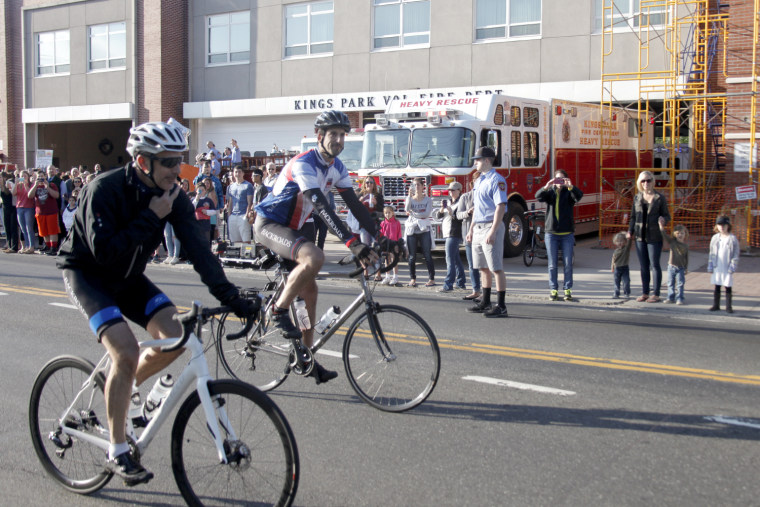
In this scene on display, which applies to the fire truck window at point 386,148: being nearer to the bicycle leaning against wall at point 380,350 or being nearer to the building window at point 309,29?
the bicycle leaning against wall at point 380,350

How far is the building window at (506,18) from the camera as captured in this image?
23.4m

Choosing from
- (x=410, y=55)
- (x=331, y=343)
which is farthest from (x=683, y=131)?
(x=331, y=343)

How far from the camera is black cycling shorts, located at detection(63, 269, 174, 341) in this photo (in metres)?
3.90

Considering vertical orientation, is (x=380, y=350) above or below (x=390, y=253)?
below

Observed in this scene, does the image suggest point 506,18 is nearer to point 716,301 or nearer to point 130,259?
point 716,301

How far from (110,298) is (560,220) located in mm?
8032

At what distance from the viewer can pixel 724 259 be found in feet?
33.8

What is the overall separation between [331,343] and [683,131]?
22.5 meters

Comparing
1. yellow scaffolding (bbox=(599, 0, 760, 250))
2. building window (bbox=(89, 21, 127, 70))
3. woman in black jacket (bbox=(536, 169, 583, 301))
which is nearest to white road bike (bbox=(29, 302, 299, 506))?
woman in black jacket (bbox=(536, 169, 583, 301))

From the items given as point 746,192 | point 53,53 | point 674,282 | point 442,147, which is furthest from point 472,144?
point 53,53

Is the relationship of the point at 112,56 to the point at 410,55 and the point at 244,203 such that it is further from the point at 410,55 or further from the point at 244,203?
the point at 244,203

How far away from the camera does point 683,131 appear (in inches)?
1057

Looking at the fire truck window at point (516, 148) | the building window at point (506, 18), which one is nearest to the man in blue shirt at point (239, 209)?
the fire truck window at point (516, 148)

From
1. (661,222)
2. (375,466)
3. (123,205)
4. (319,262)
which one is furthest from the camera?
(661,222)
